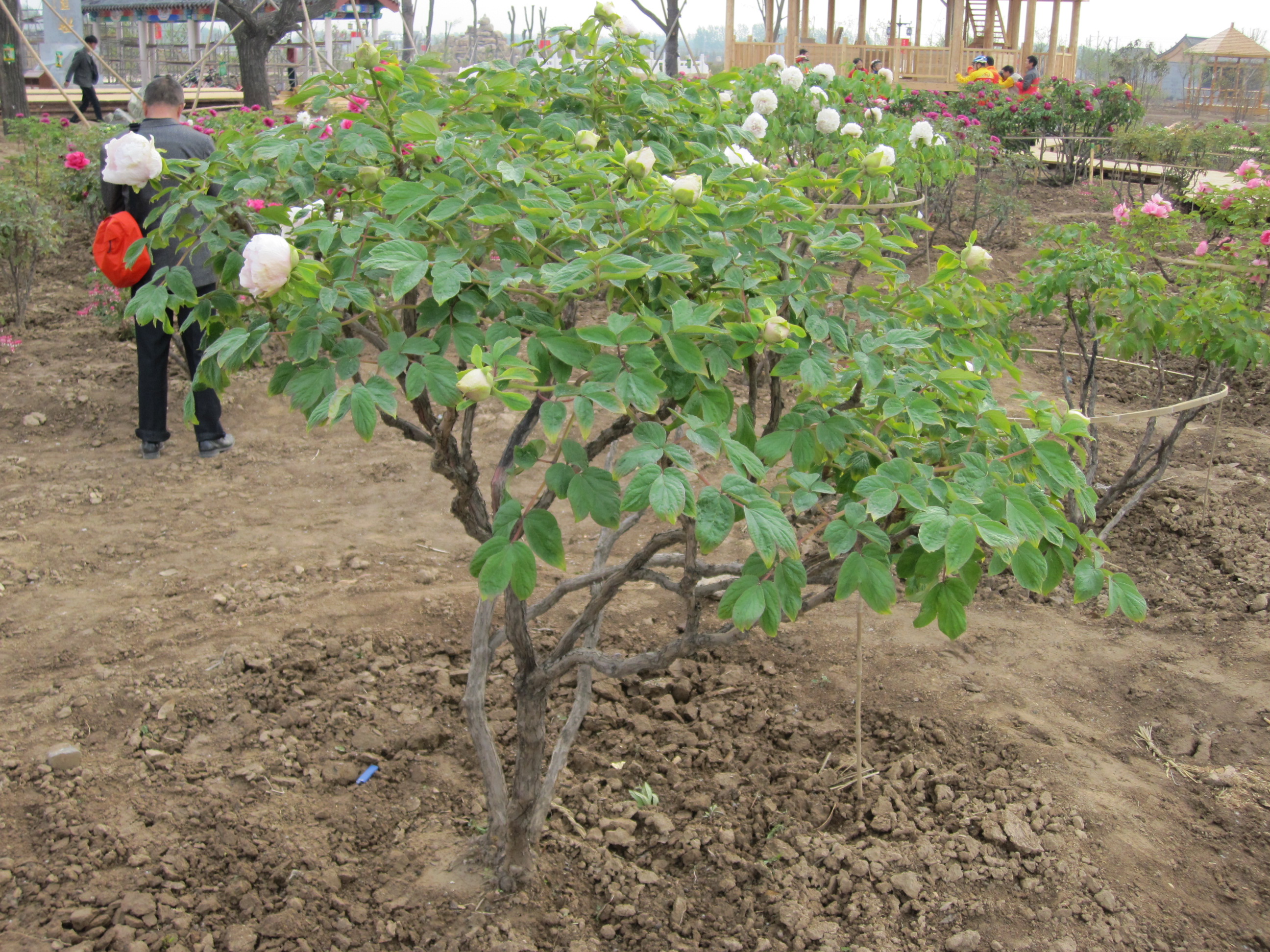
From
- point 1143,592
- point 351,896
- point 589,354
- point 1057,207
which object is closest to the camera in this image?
point 589,354

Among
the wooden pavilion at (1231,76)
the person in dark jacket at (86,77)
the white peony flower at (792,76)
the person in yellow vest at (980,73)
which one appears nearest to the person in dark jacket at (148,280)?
the white peony flower at (792,76)

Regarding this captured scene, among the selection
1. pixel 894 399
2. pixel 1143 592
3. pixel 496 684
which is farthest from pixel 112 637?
pixel 1143 592

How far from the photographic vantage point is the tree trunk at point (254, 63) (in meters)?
11.7

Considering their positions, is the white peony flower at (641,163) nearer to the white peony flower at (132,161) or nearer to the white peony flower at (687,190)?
the white peony flower at (687,190)

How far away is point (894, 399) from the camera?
145 cm

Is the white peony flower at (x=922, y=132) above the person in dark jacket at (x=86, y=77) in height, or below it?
below

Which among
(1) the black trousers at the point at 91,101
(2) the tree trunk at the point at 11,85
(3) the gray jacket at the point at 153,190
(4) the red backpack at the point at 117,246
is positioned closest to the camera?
(4) the red backpack at the point at 117,246

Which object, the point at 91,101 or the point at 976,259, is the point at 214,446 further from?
the point at 91,101

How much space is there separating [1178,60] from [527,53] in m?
43.4

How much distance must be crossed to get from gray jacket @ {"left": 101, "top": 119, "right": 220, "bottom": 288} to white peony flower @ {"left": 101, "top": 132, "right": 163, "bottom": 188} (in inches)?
105

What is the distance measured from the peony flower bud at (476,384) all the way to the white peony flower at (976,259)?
105 cm

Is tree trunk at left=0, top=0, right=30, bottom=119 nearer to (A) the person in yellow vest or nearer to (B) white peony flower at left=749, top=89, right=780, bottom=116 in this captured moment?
(B) white peony flower at left=749, top=89, right=780, bottom=116

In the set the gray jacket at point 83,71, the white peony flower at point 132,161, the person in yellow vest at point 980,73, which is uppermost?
the person in yellow vest at point 980,73

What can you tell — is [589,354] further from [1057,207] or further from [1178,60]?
[1178,60]
